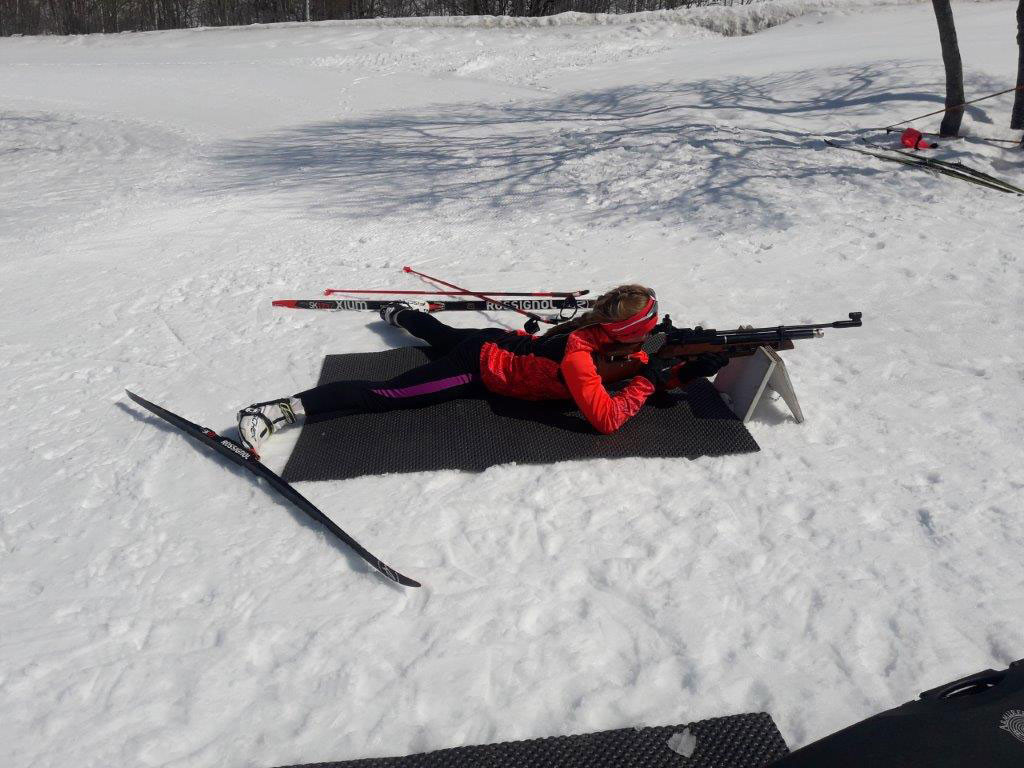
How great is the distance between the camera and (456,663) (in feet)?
8.91

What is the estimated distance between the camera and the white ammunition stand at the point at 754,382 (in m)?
4.05

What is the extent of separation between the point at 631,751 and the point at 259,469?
8.05 feet

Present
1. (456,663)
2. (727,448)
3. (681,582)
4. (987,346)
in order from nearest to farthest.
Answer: (456,663) → (681,582) → (727,448) → (987,346)

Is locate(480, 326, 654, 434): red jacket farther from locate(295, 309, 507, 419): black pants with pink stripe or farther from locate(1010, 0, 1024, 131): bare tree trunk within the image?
locate(1010, 0, 1024, 131): bare tree trunk

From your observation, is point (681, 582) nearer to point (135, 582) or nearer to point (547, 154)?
point (135, 582)

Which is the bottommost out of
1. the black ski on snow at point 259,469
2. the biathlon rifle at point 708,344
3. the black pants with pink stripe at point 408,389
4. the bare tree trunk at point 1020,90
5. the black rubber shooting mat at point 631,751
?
the black rubber shooting mat at point 631,751

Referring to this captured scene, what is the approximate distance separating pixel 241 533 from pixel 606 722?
202cm

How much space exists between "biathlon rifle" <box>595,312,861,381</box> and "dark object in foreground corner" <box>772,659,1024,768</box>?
224 centimetres

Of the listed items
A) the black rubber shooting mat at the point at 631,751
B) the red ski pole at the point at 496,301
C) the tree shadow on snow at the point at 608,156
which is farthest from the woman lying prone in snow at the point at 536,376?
the tree shadow on snow at the point at 608,156

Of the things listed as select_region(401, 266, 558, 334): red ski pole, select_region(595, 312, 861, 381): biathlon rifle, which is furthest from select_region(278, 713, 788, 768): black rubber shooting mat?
select_region(401, 266, 558, 334): red ski pole

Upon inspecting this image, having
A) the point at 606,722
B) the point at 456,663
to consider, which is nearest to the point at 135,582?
the point at 456,663

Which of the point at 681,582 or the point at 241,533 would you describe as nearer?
the point at 681,582

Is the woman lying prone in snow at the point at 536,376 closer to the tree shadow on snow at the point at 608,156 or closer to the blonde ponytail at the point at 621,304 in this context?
the blonde ponytail at the point at 621,304

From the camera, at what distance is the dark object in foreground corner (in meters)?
1.71
